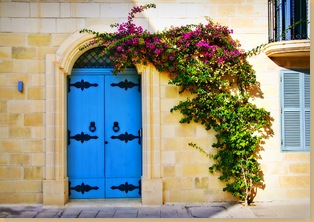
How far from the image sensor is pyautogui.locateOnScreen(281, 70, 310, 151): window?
697 centimetres

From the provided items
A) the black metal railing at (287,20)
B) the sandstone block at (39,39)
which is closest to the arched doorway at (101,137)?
the sandstone block at (39,39)

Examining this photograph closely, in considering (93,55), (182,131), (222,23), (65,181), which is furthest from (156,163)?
(222,23)

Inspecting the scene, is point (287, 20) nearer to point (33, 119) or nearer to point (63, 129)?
point (63, 129)

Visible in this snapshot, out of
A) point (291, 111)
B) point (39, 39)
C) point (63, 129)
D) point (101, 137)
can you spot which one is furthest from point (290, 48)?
point (39, 39)

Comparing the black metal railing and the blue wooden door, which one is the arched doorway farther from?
the black metal railing

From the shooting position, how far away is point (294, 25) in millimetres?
6840

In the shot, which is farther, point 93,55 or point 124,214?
point 93,55

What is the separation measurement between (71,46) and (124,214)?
277 cm

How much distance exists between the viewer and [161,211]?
21.1 ft

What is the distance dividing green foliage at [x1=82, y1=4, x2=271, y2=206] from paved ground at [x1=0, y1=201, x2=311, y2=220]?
16.2 inches

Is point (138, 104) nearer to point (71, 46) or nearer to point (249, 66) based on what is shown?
point (71, 46)

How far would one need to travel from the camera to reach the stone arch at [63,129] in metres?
6.72

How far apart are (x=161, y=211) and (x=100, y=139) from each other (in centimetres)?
159

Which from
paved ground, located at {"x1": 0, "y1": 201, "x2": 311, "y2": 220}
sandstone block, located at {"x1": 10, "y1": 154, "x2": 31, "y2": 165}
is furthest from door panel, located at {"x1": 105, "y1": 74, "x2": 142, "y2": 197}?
sandstone block, located at {"x1": 10, "y1": 154, "x2": 31, "y2": 165}
